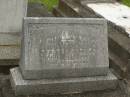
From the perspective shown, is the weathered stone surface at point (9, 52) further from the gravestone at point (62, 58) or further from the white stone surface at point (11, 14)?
the gravestone at point (62, 58)

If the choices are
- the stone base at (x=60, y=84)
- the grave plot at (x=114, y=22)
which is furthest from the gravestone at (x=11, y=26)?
the grave plot at (x=114, y=22)

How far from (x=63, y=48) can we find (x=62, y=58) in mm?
138

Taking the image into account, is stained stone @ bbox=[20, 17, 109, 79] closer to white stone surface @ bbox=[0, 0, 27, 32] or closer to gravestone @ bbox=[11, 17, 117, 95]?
gravestone @ bbox=[11, 17, 117, 95]

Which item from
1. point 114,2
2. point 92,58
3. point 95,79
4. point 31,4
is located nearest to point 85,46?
point 92,58

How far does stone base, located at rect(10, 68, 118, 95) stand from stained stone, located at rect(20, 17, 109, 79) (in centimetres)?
7

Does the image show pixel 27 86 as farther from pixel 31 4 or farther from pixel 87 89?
pixel 31 4

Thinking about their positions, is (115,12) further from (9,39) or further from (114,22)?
(9,39)

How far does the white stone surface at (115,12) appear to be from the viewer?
20.0 feet

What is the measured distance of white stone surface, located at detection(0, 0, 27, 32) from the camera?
5165mm

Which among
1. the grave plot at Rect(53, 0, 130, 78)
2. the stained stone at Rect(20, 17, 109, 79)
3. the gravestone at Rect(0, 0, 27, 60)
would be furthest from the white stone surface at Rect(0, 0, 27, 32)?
the grave plot at Rect(53, 0, 130, 78)

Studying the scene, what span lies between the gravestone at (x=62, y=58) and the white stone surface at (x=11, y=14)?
0.84 m

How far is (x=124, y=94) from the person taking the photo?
16.1 ft

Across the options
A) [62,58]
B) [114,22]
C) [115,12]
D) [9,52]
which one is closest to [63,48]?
[62,58]

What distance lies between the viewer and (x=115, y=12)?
22.0 feet
